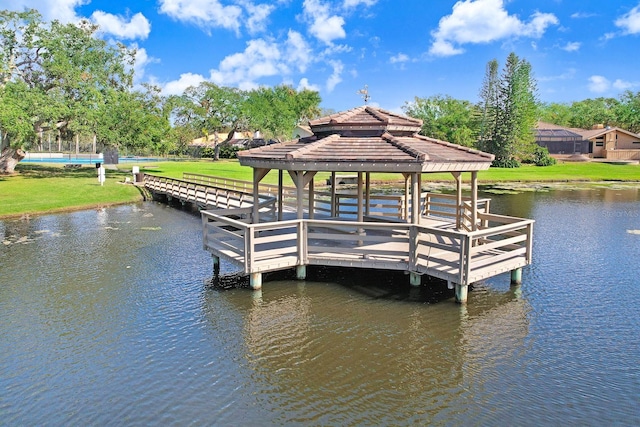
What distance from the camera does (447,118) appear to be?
74.7m

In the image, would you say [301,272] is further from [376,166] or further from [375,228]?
[376,166]

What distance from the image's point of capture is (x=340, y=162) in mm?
11602

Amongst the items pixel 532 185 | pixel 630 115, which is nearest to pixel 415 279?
pixel 532 185

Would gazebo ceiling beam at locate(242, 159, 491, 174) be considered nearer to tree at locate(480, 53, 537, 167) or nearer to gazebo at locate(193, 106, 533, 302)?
gazebo at locate(193, 106, 533, 302)

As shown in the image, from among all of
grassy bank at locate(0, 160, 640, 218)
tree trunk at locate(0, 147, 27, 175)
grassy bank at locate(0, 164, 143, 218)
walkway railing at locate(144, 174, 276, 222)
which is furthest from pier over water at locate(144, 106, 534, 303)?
tree trunk at locate(0, 147, 27, 175)

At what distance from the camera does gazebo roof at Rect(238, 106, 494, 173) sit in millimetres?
11453

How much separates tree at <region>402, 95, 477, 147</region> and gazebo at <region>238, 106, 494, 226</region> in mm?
53874

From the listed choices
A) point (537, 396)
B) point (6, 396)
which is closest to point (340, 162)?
point (537, 396)

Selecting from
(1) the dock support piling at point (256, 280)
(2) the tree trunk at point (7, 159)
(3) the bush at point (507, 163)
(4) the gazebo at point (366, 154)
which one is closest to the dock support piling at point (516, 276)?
(4) the gazebo at point (366, 154)

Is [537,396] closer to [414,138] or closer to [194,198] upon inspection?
[414,138]

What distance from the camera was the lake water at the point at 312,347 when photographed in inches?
269

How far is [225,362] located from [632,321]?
7.77 metres

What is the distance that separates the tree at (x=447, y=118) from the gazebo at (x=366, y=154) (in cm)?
5387

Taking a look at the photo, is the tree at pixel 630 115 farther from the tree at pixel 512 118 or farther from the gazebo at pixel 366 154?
the gazebo at pixel 366 154
